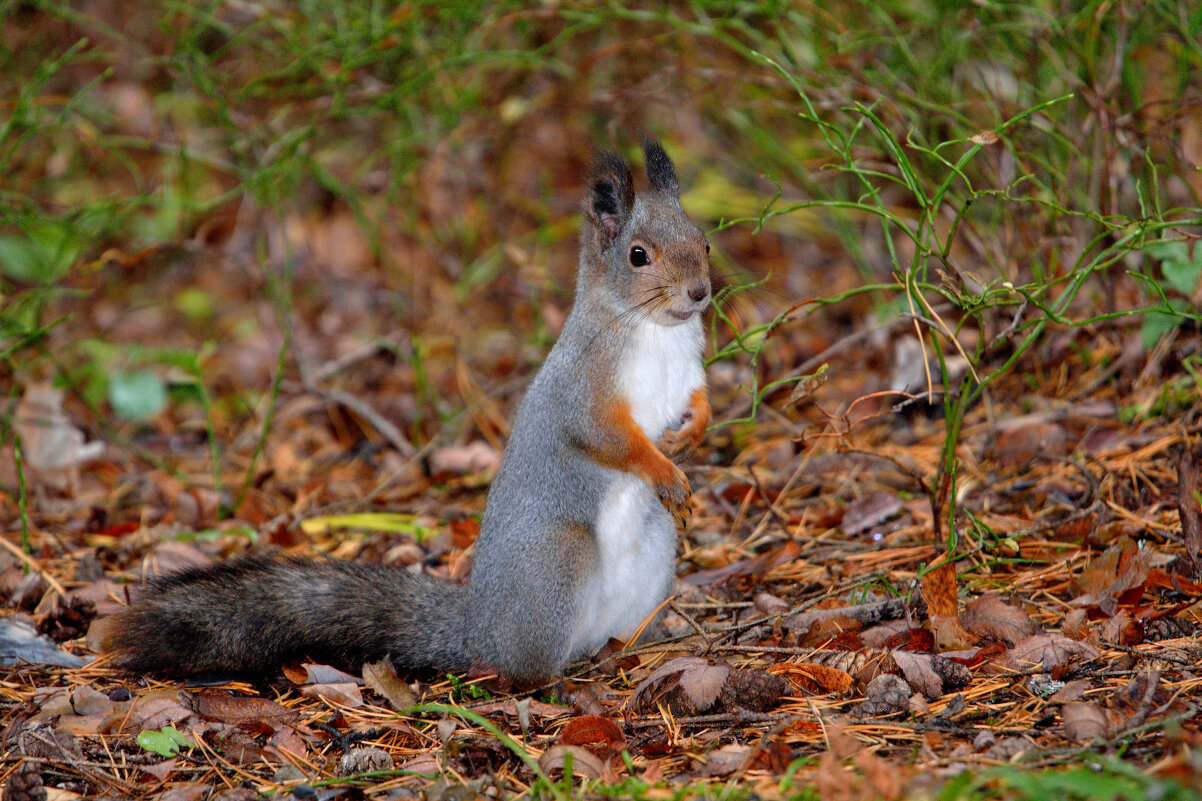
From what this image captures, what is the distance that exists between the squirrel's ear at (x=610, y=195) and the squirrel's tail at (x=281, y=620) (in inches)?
42.0

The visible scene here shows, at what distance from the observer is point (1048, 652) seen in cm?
235

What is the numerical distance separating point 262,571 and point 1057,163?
3157 millimetres

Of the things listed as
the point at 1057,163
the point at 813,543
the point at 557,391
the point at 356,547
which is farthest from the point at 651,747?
the point at 1057,163

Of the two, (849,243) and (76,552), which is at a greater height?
(849,243)

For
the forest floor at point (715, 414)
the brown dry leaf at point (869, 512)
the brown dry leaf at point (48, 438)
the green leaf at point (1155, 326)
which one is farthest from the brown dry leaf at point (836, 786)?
the brown dry leaf at point (48, 438)

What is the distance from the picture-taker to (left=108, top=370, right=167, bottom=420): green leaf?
4332 mm

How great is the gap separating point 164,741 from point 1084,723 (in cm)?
188

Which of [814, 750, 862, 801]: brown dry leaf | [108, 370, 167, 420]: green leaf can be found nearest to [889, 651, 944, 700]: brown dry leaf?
[814, 750, 862, 801]: brown dry leaf

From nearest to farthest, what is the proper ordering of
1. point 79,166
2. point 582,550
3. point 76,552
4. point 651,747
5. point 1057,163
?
point 651,747
point 582,550
point 76,552
point 1057,163
point 79,166

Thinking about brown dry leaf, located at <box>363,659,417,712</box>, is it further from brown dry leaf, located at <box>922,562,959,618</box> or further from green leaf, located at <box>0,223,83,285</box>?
green leaf, located at <box>0,223,83,285</box>

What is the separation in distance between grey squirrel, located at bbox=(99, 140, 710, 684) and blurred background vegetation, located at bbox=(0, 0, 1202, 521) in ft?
0.76

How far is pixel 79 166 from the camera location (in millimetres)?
6723

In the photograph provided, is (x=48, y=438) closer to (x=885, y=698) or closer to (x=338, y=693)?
(x=338, y=693)

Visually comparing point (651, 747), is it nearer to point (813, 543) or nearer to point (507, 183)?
point (813, 543)
